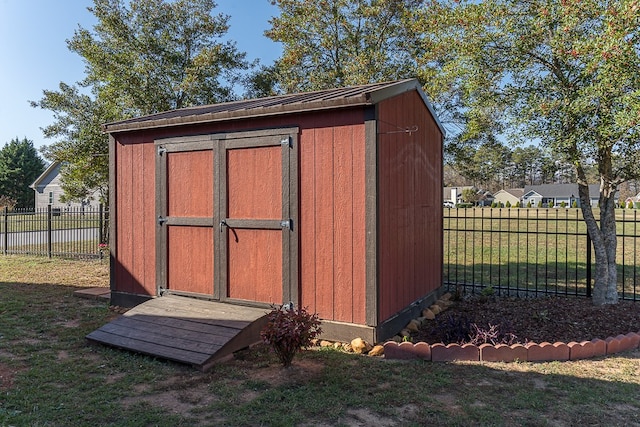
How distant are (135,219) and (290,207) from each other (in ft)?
8.41

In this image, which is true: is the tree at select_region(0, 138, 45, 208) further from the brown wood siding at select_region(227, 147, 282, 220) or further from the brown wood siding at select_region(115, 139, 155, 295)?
the brown wood siding at select_region(227, 147, 282, 220)

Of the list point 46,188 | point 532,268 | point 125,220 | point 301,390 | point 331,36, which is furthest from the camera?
point 46,188

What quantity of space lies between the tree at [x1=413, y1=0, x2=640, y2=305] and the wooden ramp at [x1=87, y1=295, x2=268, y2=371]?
165 inches

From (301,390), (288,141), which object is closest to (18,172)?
(288,141)

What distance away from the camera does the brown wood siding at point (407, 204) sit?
432 cm

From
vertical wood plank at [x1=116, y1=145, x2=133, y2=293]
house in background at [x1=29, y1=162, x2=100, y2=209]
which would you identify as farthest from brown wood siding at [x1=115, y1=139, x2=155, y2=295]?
house in background at [x1=29, y1=162, x2=100, y2=209]

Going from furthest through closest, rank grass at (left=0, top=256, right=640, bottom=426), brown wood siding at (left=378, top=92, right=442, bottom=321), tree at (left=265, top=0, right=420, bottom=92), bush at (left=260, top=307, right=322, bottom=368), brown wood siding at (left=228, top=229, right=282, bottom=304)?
tree at (left=265, top=0, right=420, bottom=92), brown wood siding at (left=228, top=229, right=282, bottom=304), brown wood siding at (left=378, top=92, right=442, bottom=321), bush at (left=260, top=307, right=322, bottom=368), grass at (left=0, top=256, right=640, bottom=426)

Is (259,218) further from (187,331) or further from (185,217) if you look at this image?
(187,331)

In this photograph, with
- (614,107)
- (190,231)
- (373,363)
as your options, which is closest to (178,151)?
(190,231)

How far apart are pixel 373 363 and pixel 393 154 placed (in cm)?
221

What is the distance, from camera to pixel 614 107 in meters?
4.64

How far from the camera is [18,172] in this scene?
35625mm

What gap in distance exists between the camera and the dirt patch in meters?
4.54

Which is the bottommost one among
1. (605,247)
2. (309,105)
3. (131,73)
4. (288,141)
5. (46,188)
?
(605,247)
